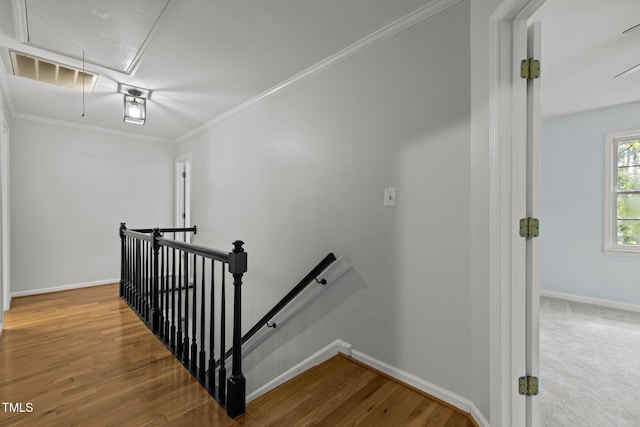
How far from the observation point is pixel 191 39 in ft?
7.24

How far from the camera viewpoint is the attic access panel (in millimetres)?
1834

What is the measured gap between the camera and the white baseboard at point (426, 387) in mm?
1549

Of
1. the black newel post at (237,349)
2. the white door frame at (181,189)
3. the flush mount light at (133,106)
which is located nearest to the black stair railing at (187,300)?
the black newel post at (237,349)

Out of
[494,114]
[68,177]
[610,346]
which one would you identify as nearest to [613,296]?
[610,346]

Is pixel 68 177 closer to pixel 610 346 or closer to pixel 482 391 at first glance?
pixel 482 391

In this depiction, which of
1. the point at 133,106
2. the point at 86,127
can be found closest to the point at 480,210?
the point at 133,106

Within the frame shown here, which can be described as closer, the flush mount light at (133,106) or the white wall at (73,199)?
the flush mount light at (133,106)

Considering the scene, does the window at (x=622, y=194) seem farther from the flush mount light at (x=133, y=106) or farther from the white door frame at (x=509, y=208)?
the flush mount light at (x=133, y=106)

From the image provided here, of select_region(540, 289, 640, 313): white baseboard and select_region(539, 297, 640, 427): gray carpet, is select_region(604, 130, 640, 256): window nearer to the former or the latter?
select_region(540, 289, 640, 313): white baseboard

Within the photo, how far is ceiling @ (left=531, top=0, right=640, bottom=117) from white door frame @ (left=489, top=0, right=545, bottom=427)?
38.3 inches

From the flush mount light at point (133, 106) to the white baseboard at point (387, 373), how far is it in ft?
9.36

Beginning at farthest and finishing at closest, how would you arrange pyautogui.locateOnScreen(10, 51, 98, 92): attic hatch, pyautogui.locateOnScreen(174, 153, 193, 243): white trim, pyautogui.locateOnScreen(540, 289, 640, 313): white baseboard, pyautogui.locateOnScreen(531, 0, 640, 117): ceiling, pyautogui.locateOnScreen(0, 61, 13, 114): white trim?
pyautogui.locateOnScreen(174, 153, 193, 243): white trim < pyautogui.locateOnScreen(540, 289, 640, 313): white baseboard < pyautogui.locateOnScreen(0, 61, 13, 114): white trim < pyautogui.locateOnScreen(10, 51, 98, 92): attic hatch < pyautogui.locateOnScreen(531, 0, 640, 117): ceiling

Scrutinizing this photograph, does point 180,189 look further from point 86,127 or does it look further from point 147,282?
point 147,282

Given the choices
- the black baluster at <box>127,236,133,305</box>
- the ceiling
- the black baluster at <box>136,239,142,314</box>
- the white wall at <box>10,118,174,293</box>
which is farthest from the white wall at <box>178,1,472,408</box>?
the white wall at <box>10,118,174,293</box>
